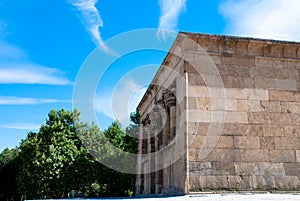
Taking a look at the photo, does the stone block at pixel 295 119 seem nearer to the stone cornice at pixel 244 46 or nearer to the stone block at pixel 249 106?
the stone block at pixel 249 106

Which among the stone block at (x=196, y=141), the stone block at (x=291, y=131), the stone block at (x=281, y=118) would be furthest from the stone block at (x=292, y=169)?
the stone block at (x=196, y=141)

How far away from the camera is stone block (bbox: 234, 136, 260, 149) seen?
9086mm

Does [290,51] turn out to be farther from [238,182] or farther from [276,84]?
[238,182]

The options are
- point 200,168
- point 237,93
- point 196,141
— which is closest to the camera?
point 200,168

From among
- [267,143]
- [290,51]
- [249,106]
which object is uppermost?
[290,51]

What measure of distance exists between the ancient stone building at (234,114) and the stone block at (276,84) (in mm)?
33

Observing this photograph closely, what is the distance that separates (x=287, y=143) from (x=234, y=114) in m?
1.93

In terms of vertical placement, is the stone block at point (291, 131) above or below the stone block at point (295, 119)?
below

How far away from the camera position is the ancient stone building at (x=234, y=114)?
881 centimetres

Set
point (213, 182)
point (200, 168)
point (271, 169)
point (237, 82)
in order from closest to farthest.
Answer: point (213, 182) < point (200, 168) < point (271, 169) < point (237, 82)

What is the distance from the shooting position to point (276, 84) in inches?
392

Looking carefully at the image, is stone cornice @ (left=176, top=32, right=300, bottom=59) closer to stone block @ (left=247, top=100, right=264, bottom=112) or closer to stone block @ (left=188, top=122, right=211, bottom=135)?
stone block @ (left=247, top=100, right=264, bottom=112)

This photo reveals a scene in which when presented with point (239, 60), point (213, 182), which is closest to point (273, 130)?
point (239, 60)

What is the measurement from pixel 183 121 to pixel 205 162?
1431mm
